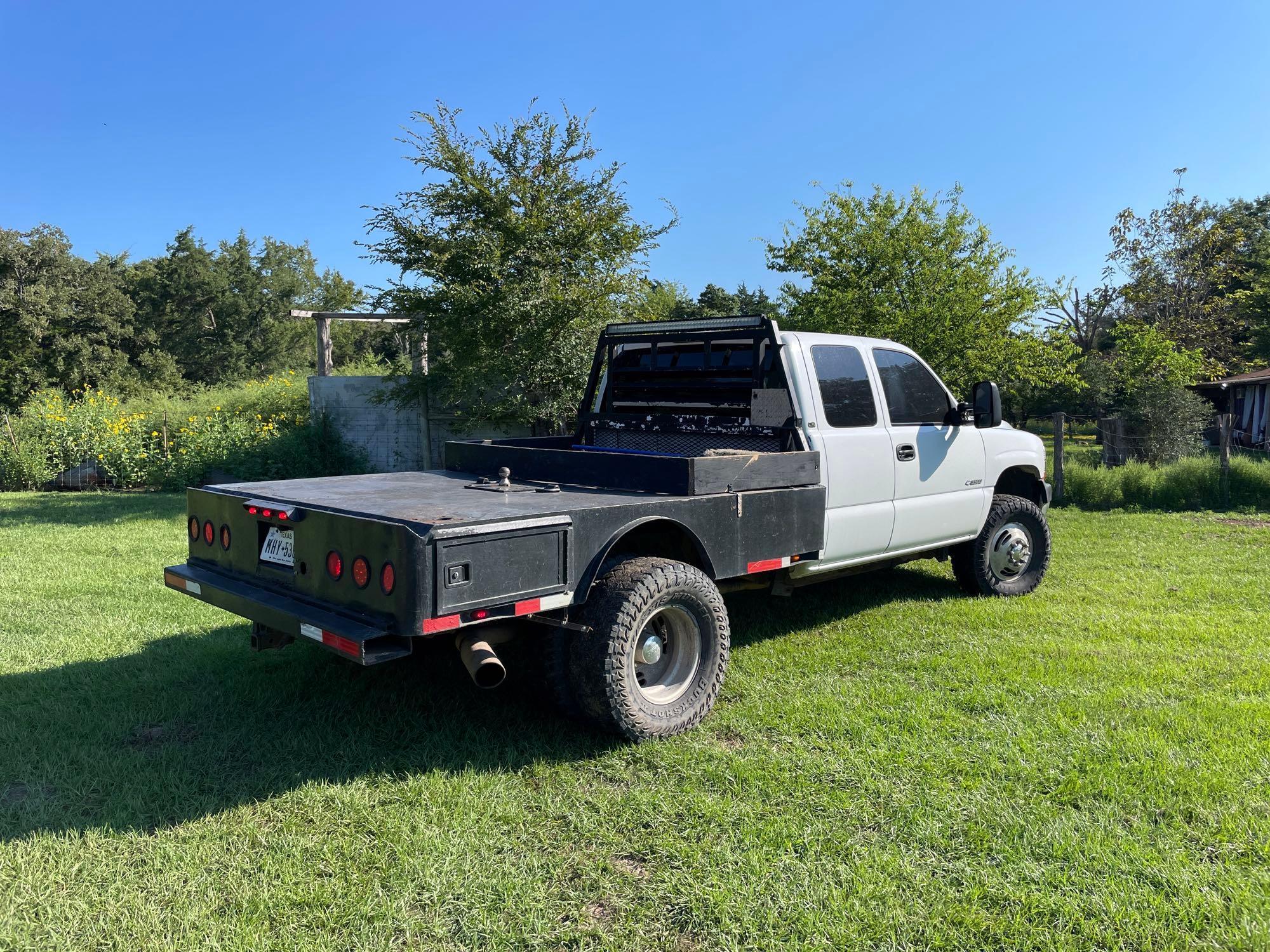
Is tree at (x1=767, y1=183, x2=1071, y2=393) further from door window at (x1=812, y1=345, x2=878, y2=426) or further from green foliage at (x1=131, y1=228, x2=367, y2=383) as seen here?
green foliage at (x1=131, y1=228, x2=367, y2=383)

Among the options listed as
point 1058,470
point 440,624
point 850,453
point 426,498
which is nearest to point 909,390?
point 850,453

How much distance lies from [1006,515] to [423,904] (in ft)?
17.2

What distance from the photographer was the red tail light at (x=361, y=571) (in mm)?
3377

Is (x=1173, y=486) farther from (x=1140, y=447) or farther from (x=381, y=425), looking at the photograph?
(x=381, y=425)

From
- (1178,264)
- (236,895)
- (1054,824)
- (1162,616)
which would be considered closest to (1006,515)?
(1162,616)

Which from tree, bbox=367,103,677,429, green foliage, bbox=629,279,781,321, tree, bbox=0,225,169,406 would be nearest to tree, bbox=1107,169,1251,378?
green foliage, bbox=629,279,781,321

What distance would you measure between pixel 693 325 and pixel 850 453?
1.30 metres

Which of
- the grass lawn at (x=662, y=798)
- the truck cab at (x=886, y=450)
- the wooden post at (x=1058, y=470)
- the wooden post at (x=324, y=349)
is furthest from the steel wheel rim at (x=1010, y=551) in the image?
the wooden post at (x=324, y=349)

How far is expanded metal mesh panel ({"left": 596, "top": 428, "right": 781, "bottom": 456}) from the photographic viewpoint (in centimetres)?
532

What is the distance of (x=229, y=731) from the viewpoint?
412cm

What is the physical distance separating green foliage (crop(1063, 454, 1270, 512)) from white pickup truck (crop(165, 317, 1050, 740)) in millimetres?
5764

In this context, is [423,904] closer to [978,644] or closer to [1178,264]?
[978,644]

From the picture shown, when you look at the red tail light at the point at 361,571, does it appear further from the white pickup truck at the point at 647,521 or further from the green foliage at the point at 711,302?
the green foliage at the point at 711,302

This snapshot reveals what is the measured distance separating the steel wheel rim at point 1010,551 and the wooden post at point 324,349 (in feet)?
37.2
